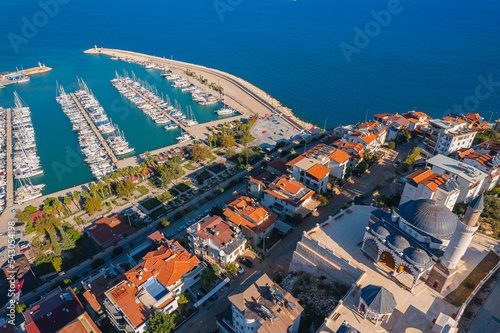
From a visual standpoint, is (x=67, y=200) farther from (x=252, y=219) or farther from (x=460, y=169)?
(x=460, y=169)

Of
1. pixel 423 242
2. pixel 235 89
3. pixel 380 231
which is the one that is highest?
pixel 380 231

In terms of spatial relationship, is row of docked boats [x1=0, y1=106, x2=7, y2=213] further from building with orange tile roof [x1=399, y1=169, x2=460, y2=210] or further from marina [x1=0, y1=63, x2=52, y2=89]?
building with orange tile roof [x1=399, y1=169, x2=460, y2=210]

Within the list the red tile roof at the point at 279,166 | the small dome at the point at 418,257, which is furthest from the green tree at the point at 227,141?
the small dome at the point at 418,257

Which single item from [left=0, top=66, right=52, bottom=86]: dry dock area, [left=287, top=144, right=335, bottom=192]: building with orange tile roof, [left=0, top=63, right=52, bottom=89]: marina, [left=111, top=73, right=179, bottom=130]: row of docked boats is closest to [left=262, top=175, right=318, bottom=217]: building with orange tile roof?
[left=287, top=144, right=335, bottom=192]: building with orange tile roof

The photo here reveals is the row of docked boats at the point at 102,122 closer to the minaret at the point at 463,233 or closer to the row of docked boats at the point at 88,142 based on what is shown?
the row of docked boats at the point at 88,142

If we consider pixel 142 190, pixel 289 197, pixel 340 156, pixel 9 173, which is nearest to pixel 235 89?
pixel 142 190
